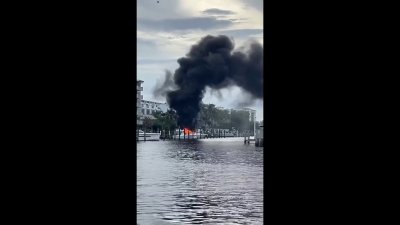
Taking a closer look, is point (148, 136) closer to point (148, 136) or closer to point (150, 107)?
point (148, 136)

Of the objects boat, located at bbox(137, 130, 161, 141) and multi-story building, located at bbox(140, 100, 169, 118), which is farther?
multi-story building, located at bbox(140, 100, 169, 118)

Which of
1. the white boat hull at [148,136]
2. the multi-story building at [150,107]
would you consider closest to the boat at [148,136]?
the white boat hull at [148,136]

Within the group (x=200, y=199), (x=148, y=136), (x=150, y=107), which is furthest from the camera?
(x=150, y=107)

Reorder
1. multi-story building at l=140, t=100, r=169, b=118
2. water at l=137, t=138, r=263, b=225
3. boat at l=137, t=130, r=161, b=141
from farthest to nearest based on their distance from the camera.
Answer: multi-story building at l=140, t=100, r=169, b=118 → boat at l=137, t=130, r=161, b=141 → water at l=137, t=138, r=263, b=225

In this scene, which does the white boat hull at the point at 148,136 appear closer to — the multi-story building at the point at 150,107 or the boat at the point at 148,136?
the boat at the point at 148,136

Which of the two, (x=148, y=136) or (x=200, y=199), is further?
(x=148, y=136)

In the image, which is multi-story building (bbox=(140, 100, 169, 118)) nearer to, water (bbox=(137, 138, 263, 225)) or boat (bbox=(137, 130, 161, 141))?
boat (bbox=(137, 130, 161, 141))

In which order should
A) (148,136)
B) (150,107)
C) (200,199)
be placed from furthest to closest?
(150,107), (148,136), (200,199)

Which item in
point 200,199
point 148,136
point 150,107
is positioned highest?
point 150,107


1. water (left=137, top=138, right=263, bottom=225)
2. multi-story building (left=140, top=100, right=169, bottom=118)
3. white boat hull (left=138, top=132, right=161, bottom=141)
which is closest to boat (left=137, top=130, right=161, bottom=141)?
white boat hull (left=138, top=132, right=161, bottom=141)

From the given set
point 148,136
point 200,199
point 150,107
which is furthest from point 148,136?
point 200,199
